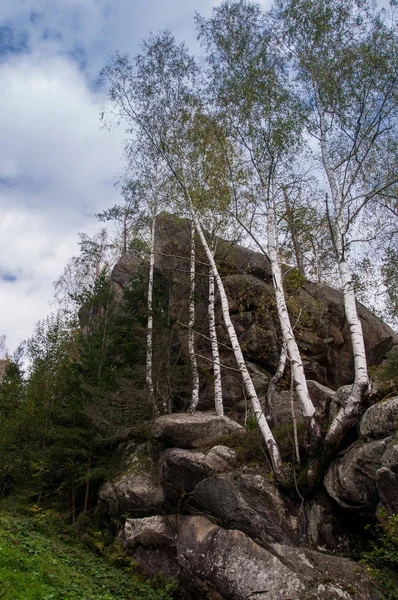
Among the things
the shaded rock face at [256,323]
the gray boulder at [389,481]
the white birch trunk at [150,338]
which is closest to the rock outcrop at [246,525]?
the gray boulder at [389,481]

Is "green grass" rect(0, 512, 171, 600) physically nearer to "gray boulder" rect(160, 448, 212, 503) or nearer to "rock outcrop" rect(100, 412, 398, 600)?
"rock outcrop" rect(100, 412, 398, 600)

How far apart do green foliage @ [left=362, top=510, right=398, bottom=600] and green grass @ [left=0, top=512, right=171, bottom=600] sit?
15.3 ft

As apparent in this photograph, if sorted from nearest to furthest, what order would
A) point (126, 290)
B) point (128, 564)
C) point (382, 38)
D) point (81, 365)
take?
point (128, 564), point (382, 38), point (81, 365), point (126, 290)

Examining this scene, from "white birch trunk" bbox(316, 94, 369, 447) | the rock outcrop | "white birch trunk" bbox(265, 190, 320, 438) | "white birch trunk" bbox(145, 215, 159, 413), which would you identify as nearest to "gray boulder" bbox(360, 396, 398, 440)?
the rock outcrop

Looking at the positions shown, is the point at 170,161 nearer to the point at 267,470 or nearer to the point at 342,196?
the point at 342,196

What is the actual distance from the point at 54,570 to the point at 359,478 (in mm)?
6709

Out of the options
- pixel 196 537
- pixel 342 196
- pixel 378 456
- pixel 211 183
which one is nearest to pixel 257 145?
pixel 211 183

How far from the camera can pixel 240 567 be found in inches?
312

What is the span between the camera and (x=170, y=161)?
575 inches

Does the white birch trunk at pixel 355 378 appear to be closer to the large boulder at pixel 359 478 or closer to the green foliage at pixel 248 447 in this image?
the large boulder at pixel 359 478

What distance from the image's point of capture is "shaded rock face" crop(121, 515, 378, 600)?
7117mm

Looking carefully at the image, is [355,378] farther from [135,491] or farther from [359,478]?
[135,491]

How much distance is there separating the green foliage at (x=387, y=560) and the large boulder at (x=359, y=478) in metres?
0.80

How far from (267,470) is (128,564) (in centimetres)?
461
